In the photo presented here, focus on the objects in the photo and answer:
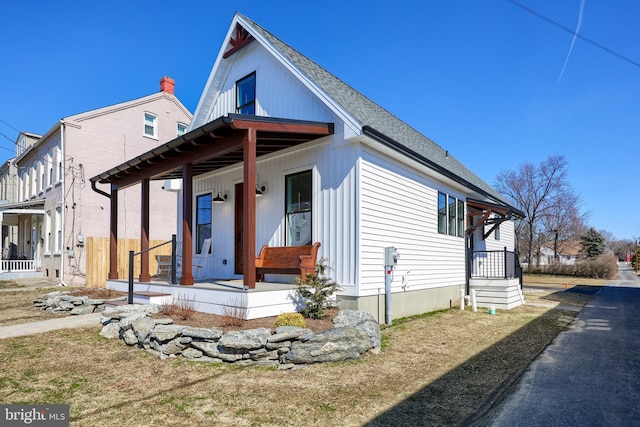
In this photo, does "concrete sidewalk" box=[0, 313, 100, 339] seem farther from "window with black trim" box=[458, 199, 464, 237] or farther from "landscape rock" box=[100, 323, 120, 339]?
"window with black trim" box=[458, 199, 464, 237]

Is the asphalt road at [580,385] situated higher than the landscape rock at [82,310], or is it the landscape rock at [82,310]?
the landscape rock at [82,310]

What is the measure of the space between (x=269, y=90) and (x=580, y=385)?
28.2 feet

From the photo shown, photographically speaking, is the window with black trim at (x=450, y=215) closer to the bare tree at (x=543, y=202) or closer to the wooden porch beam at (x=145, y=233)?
the wooden porch beam at (x=145, y=233)

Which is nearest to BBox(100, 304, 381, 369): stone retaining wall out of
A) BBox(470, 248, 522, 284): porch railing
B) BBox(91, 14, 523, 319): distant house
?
BBox(91, 14, 523, 319): distant house

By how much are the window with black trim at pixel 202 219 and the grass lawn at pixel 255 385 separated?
5233mm

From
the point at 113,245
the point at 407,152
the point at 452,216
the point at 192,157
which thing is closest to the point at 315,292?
the point at 407,152

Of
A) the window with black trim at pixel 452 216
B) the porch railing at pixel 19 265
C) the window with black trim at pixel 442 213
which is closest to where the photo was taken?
the window with black trim at pixel 442 213

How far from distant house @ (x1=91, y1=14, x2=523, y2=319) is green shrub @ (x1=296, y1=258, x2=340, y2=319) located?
0.59 metres

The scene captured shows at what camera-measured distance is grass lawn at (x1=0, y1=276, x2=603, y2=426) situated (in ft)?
12.4

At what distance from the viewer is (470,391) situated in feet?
15.2

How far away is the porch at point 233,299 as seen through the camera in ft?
21.4

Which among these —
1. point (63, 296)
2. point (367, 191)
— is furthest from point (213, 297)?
point (63, 296)

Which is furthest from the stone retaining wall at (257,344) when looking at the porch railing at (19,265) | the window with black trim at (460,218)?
the porch railing at (19,265)

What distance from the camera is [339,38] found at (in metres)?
15.4
